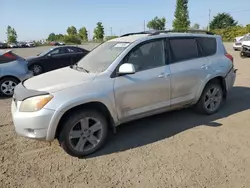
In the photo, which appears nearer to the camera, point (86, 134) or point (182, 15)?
point (86, 134)

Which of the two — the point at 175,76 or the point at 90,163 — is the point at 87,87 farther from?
the point at 175,76

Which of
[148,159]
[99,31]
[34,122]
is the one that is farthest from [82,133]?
[99,31]

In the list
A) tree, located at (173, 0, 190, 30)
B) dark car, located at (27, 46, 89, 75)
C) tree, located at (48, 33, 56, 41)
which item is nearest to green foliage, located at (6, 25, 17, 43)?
tree, located at (48, 33, 56, 41)

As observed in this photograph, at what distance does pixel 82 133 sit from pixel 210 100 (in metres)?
2.82

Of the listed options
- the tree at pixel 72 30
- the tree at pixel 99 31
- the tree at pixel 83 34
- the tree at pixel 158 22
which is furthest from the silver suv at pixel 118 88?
the tree at pixel 72 30

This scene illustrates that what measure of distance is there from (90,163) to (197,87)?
250 cm

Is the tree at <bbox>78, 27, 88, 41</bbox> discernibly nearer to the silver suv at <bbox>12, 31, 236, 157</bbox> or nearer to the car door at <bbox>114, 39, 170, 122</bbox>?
the silver suv at <bbox>12, 31, 236, 157</bbox>

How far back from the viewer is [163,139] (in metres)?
4.20

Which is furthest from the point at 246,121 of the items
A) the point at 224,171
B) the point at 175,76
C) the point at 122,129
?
the point at 122,129

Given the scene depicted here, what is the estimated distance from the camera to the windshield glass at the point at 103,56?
407 cm

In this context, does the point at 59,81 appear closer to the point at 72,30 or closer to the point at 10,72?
the point at 10,72

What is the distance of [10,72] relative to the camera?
755 centimetres

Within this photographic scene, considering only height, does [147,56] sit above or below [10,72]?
above

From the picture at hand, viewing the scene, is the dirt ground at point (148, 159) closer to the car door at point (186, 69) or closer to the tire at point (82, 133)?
the tire at point (82, 133)
